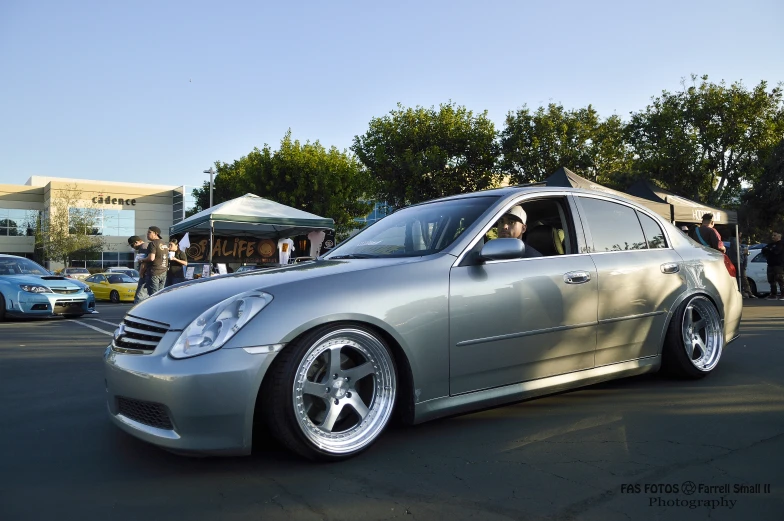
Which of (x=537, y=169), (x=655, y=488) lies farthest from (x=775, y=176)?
(x=655, y=488)

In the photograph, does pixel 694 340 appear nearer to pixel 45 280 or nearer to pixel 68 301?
pixel 68 301

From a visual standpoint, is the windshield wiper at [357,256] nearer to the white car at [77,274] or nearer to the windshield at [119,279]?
the windshield at [119,279]

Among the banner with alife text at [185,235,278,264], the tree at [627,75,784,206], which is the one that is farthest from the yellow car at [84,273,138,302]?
the tree at [627,75,784,206]

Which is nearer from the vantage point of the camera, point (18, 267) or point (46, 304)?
point (46, 304)

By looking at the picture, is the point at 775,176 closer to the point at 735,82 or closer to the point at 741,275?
the point at 735,82

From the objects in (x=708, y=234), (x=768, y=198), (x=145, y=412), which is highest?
(x=768, y=198)

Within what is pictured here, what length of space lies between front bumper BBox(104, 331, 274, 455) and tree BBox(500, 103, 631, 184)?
2725 centimetres

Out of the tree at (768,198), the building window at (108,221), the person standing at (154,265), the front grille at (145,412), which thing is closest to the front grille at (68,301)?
the person standing at (154,265)

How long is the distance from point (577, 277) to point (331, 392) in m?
1.76

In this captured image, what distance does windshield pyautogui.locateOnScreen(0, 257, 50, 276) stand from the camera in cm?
1177

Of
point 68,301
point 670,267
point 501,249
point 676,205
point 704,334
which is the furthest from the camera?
point 676,205

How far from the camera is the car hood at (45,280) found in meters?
11.3

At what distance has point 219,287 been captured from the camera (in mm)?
3164

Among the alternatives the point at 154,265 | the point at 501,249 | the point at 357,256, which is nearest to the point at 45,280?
the point at 154,265
